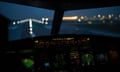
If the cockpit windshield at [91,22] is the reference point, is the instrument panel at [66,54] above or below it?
below

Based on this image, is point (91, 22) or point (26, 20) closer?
point (26, 20)

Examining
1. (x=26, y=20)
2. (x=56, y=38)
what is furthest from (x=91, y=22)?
(x=26, y=20)

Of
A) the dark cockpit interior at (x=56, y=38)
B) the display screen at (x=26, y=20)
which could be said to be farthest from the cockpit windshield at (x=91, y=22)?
the display screen at (x=26, y=20)

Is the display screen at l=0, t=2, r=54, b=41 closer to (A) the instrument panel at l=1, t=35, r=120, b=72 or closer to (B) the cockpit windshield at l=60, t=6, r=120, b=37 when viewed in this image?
(A) the instrument panel at l=1, t=35, r=120, b=72

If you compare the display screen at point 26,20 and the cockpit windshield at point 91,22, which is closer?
the display screen at point 26,20

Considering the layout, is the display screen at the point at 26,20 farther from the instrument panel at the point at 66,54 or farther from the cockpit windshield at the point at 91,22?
the cockpit windshield at the point at 91,22

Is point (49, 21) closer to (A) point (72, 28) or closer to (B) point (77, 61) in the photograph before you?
(A) point (72, 28)

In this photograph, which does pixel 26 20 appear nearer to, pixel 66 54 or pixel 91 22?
pixel 66 54
